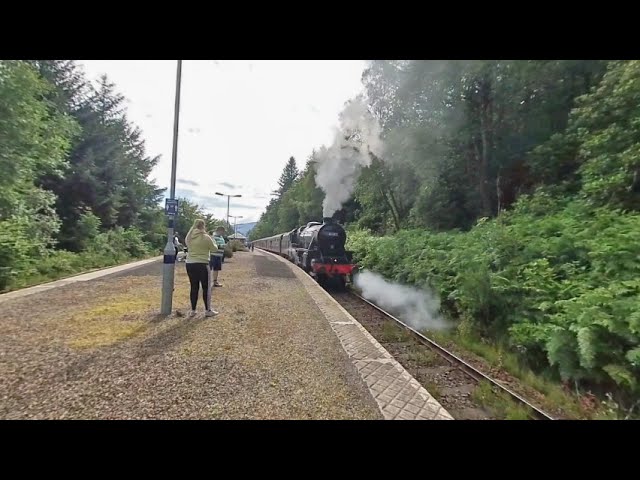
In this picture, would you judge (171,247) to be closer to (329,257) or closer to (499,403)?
(499,403)

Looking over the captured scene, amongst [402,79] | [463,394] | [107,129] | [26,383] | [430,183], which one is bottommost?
[463,394]

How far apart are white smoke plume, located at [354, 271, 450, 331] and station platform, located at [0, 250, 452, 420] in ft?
9.02

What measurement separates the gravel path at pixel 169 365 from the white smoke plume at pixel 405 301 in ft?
10.8

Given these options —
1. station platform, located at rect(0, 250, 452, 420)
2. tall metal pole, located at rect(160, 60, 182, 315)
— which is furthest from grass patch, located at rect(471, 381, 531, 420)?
tall metal pole, located at rect(160, 60, 182, 315)

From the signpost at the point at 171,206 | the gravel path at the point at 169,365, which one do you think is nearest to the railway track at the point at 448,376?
the gravel path at the point at 169,365

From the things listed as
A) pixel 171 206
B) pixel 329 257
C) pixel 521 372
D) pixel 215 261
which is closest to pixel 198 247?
pixel 171 206

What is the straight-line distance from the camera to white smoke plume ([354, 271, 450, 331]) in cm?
874

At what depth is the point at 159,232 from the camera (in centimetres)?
3159

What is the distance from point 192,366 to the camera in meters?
4.09

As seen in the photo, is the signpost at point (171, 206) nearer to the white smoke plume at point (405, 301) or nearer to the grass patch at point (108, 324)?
the grass patch at point (108, 324)
